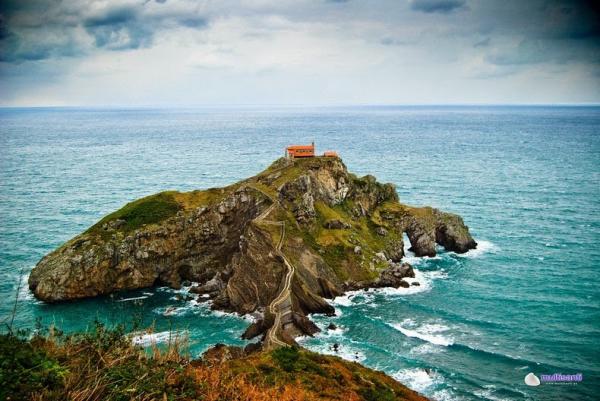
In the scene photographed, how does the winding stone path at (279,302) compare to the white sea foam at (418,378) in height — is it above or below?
above

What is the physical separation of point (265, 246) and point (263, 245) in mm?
434

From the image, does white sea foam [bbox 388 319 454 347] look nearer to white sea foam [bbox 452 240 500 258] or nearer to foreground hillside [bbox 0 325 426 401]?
white sea foam [bbox 452 240 500 258]

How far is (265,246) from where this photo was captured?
80938 millimetres

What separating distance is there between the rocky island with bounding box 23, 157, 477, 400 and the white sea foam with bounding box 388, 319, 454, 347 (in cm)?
1239

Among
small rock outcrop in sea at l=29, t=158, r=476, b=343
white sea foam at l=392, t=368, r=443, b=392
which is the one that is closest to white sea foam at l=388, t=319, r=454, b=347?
white sea foam at l=392, t=368, r=443, b=392

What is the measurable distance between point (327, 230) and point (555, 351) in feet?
141

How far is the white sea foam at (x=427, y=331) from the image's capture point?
64.3 metres

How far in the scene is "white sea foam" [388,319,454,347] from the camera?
64.3 meters

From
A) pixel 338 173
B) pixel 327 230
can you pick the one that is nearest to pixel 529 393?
pixel 327 230

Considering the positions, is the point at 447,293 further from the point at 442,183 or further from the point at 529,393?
the point at 442,183

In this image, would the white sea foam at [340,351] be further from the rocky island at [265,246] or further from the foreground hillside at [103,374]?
the foreground hillside at [103,374]

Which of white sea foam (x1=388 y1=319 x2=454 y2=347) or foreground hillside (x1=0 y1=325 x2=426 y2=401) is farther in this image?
white sea foam (x1=388 y1=319 x2=454 y2=347)

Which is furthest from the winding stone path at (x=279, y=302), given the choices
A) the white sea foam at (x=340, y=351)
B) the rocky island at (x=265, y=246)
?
the white sea foam at (x=340, y=351)

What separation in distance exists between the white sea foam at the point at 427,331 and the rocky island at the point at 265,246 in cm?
1239
